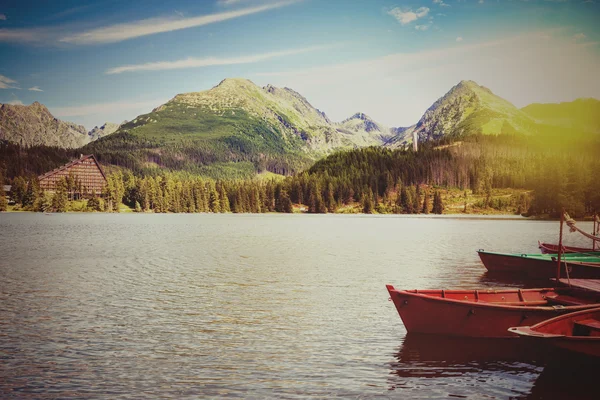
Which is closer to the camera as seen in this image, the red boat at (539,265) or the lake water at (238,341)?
the lake water at (238,341)

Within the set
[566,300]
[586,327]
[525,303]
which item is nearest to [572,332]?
[586,327]

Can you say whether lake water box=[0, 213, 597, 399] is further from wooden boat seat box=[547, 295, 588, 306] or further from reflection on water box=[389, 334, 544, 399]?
wooden boat seat box=[547, 295, 588, 306]

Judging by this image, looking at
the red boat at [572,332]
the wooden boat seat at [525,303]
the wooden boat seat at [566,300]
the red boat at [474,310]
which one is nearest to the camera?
the red boat at [572,332]

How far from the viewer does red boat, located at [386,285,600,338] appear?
27875 mm

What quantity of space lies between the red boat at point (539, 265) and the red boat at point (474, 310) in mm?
20662

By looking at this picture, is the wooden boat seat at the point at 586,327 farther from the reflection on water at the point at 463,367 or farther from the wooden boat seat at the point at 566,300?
the wooden boat seat at the point at 566,300

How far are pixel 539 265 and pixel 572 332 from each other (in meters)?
32.9

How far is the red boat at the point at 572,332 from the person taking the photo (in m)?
22.5

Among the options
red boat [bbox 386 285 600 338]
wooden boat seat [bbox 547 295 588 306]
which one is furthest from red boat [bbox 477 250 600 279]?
wooden boat seat [bbox 547 295 588 306]

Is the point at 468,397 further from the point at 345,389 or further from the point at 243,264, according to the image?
the point at 243,264

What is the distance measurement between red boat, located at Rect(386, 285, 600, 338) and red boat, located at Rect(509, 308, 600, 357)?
1832mm

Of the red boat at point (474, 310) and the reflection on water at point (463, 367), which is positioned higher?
the red boat at point (474, 310)

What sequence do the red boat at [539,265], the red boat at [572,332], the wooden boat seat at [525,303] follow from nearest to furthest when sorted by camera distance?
the red boat at [572,332]
the wooden boat seat at [525,303]
the red boat at [539,265]

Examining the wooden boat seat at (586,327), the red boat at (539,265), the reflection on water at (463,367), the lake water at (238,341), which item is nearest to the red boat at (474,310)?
the reflection on water at (463,367)
